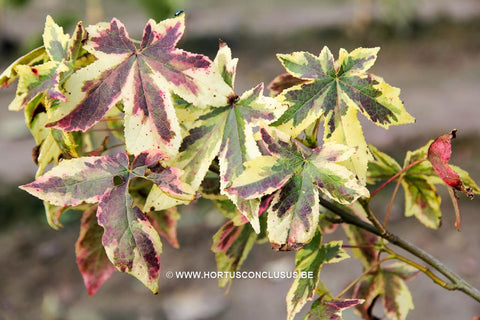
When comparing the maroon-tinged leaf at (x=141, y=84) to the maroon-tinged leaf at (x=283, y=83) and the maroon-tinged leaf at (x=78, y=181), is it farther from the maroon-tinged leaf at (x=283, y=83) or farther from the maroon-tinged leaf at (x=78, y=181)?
the maroon-tinged leaf at (x=283, y=83)

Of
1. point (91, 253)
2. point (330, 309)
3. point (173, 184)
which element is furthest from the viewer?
point (91, 253)

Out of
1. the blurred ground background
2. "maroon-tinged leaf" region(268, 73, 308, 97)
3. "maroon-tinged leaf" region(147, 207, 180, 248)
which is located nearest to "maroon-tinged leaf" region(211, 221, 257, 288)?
"maroon-tinged leaf" region(147, 207, 180, 248)

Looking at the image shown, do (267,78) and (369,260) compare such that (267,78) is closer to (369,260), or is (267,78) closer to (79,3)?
(79,3)

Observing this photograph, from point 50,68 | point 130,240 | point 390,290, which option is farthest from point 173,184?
point 390,290

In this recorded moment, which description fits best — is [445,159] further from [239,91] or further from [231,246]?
[239,91]

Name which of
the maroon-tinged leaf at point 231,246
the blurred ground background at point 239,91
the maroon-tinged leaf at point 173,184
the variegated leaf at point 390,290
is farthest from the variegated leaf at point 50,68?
the blurred ground background at point 239,91

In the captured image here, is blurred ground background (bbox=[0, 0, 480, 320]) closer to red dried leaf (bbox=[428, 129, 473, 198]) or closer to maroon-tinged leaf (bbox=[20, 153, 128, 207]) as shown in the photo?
maroon-tinged leaf (bbox=[20, 153, 128, 207])
